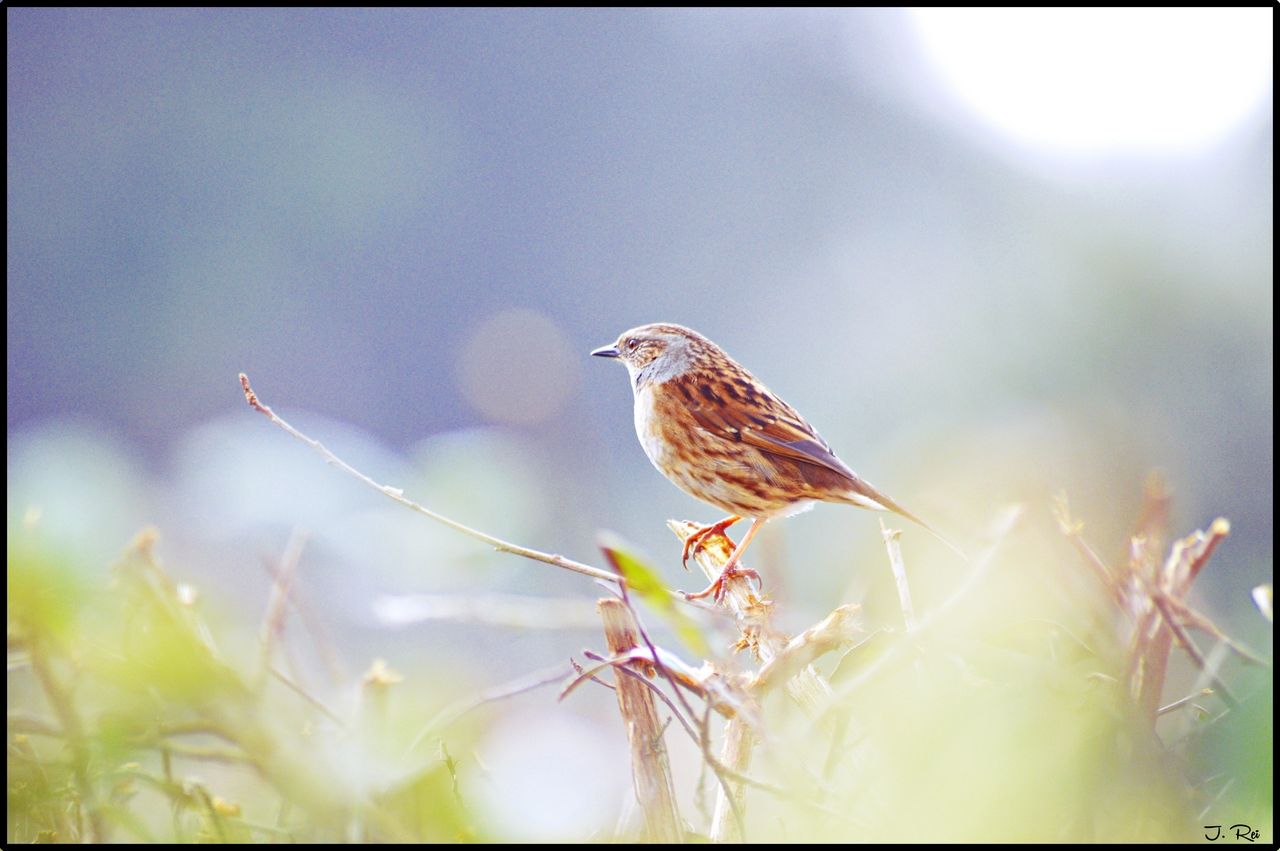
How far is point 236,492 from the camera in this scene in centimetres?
154

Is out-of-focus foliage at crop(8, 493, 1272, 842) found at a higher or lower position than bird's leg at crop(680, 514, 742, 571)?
lower

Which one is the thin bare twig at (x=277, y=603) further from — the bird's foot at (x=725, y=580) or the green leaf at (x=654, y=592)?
the bird's foot at (x=725, y=580)

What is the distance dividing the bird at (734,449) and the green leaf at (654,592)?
255 cm

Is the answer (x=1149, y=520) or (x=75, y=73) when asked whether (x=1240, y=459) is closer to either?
(x=1149, y=520)

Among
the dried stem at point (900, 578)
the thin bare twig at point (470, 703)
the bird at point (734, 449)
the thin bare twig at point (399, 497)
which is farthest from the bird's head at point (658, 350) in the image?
the thin bare twig at point (470, 703)

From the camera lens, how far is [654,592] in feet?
2.76

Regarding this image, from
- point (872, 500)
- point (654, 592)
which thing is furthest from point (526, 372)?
point (654, 592)

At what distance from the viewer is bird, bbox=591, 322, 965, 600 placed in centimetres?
366

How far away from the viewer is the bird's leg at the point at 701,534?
350 centimetres

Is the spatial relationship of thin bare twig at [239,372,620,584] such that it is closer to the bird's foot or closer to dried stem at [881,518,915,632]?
dried stem at [881,518,915,632]

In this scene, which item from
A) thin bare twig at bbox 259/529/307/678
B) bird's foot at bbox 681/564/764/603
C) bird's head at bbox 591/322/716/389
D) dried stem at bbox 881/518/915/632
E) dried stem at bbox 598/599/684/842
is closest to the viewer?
thin bare twig at bbox 259/529/307/678

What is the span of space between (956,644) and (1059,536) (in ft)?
0.43

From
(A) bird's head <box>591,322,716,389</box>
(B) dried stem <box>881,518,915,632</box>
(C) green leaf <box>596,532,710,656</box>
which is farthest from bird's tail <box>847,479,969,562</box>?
(C) green leaf <box>596,532,710,656</box>

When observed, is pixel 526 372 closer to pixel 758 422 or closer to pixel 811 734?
pixel 758 422
